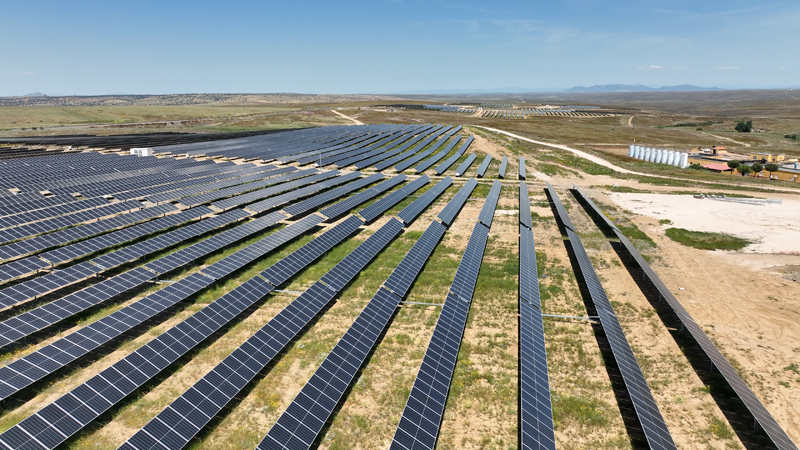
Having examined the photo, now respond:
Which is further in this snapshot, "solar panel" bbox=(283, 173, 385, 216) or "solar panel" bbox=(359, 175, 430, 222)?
"solar panel" bbox=(283, 173, 385, 216)

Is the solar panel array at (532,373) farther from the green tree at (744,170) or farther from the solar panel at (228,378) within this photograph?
the green tree at (744,170)

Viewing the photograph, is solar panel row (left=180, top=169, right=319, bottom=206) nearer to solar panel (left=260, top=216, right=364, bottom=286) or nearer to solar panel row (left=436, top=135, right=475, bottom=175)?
solar panel (left=260, top=216, right=364, bottom=286)

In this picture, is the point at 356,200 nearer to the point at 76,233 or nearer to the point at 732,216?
the point at 76,233

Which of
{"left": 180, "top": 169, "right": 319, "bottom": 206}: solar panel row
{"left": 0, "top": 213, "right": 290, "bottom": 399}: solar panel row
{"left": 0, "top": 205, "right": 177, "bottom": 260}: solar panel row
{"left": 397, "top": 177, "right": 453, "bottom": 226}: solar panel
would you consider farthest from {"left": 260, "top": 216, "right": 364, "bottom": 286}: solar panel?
{"left": 0, "top": 205, "right": 177, "bottom": 260}: solar panel row

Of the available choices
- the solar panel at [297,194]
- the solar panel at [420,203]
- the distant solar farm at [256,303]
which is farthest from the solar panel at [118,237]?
the solar panel at [420,203]

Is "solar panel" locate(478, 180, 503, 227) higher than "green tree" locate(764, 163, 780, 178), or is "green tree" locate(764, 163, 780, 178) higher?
"green tree" locate(764, 163, 780, 178)

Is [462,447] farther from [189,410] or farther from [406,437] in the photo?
[189,410]
